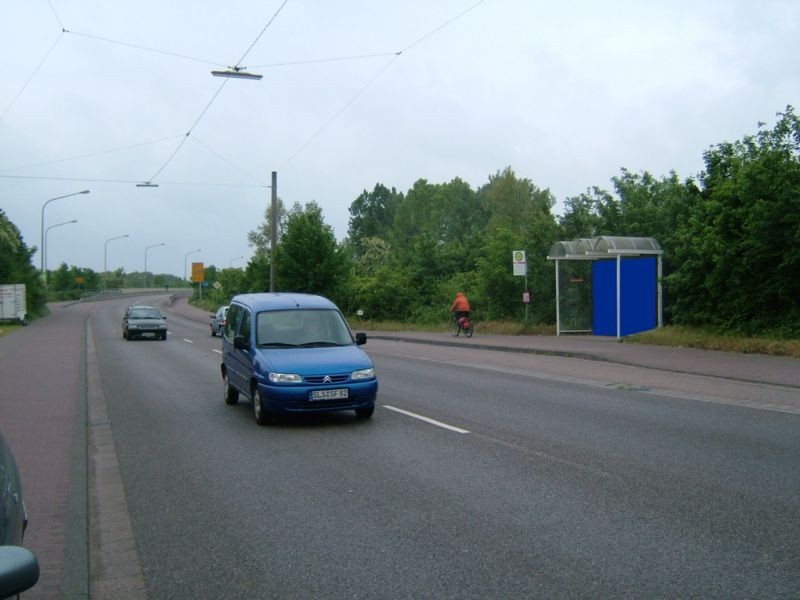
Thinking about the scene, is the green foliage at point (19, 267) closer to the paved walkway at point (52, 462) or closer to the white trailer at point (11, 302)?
the white trailer at point (11, 302)

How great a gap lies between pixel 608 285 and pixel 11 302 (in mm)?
37487

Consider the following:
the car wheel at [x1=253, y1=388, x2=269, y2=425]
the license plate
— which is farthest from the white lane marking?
the car wheel at [x1=253, y1=388, x2=269, y2=425]

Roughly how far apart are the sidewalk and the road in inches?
85.9

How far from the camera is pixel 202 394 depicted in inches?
571

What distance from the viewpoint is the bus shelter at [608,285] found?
77.3 ft

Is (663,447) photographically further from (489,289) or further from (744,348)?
(489,289)

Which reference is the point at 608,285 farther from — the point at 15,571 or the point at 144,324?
the point at 15,571

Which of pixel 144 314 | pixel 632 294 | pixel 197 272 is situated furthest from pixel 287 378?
pixel 197 272

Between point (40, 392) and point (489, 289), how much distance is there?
69.4 ft

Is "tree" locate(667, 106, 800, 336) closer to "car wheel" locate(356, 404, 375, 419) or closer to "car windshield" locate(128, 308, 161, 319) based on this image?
"car wheel" locate(356, 404, 375, 419)

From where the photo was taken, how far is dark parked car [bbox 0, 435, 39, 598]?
2.29 m

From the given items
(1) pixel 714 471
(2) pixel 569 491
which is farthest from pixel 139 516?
(1) pixel 714 471

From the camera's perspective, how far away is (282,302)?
38.9 ft

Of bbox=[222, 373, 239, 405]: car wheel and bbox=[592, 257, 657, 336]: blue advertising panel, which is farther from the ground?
bbox=[592, 257, 657, 336]: blue advertising panel
